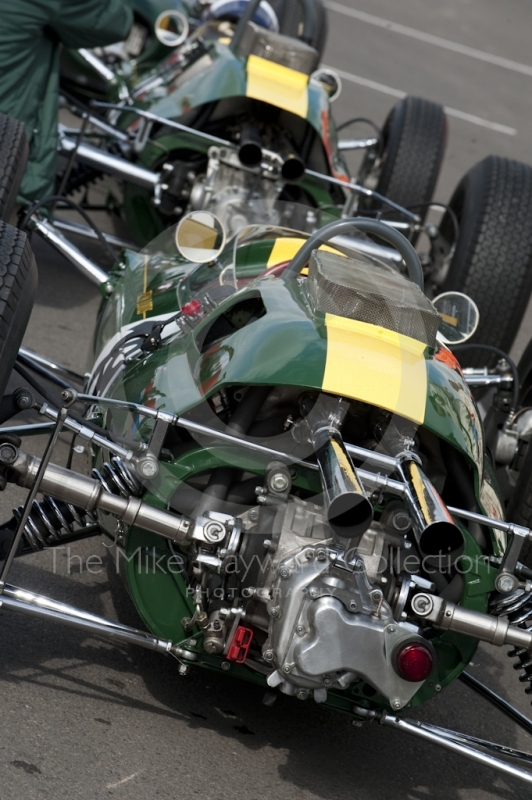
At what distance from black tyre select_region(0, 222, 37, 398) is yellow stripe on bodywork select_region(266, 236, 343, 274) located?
100 centimetres

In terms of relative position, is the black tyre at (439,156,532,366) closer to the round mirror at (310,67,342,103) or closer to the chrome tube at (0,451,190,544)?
the round mirror at (310,67,342,103)

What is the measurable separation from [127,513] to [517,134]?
37.6 ft

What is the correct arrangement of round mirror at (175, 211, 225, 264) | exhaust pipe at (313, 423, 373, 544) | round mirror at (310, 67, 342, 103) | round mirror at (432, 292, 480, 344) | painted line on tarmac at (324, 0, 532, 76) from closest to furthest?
exhaust pipe at (313, 423, 373, 544)
round mirror at (175, 211, 225, 264)
round mirror at (432, 292, 480, 344)
round mirror at (310, 67, 342, 103)
painted line on tarmac at (324, 0, 532, 76)

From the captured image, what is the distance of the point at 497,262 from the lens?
623 centimetres

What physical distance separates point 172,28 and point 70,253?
127 inches

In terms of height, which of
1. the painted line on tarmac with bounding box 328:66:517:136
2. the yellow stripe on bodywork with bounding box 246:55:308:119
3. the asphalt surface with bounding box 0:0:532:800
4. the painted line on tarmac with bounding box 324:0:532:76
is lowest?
the painted line on tarmac with bounding box 328:66:517:136

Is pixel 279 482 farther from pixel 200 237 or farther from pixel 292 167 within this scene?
pixel 292 167

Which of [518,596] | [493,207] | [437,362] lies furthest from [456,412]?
[493,207]

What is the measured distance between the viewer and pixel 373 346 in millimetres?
3400

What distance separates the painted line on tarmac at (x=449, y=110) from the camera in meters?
13.5

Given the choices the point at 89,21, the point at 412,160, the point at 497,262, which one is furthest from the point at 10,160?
the point at 412,160

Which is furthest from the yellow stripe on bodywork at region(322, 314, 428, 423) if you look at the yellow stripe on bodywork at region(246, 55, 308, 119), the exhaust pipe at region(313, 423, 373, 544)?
the yellow stripe on bodywork at region(246, 55, 308, 119)

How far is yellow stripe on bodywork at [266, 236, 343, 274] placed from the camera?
441 cm

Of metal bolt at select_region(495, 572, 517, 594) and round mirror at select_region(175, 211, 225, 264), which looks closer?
metal bolt at select_region(495, 572, 517, 594)
